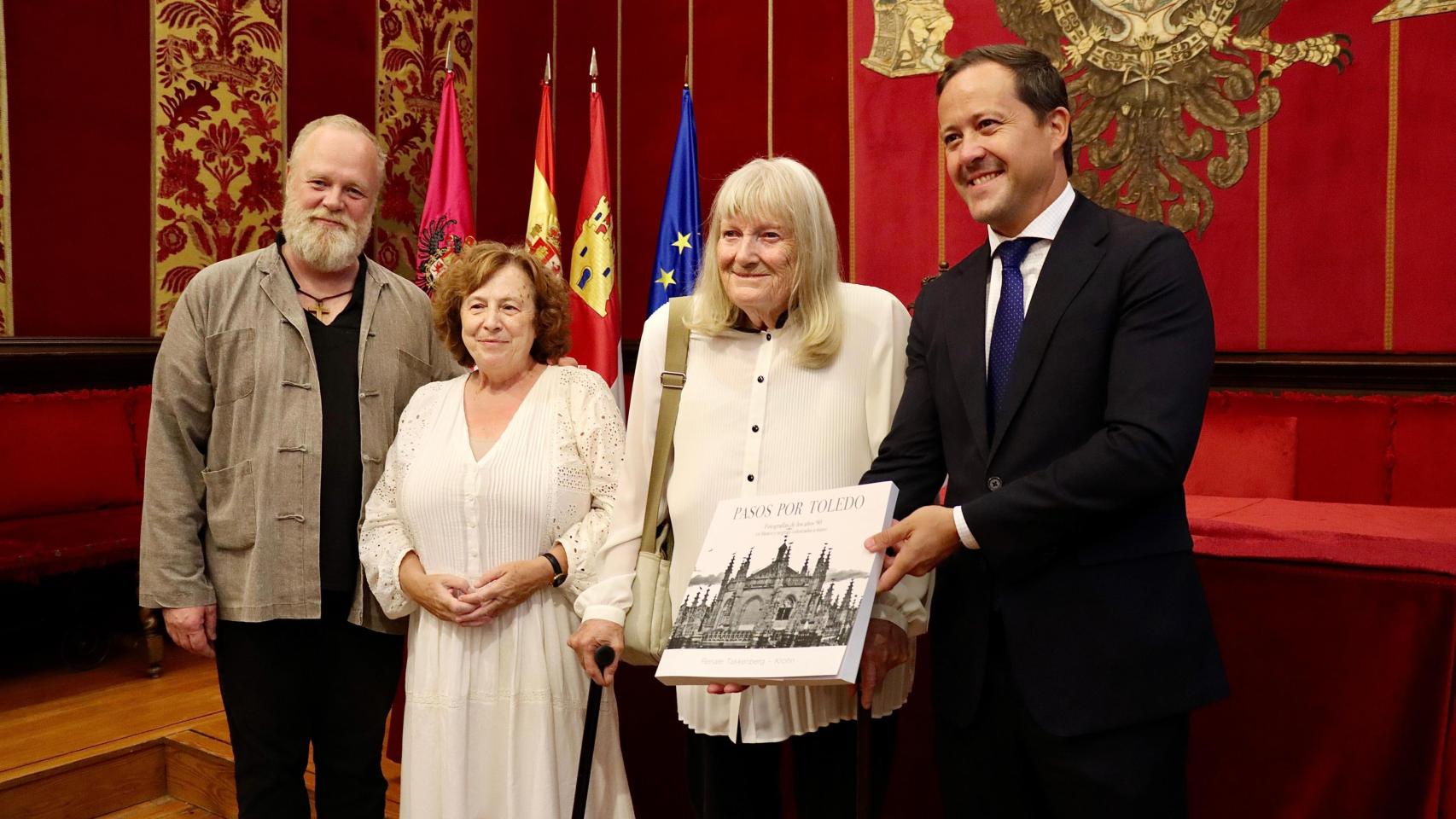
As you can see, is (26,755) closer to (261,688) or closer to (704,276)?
(261,688)

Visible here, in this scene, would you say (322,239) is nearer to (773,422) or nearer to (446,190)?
(773,422)

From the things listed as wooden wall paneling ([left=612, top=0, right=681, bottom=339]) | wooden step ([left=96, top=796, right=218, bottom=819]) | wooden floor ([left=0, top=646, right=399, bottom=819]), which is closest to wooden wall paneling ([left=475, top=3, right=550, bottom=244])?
wooden wall paneling ([left=612, top=0, right=681, bottom=339])

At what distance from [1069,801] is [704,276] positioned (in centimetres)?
100

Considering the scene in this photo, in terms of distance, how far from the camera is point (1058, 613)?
1.43m

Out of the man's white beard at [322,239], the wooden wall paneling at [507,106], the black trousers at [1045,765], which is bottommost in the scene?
the black trousers at [1045,765]

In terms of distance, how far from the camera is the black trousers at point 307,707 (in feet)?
7.26

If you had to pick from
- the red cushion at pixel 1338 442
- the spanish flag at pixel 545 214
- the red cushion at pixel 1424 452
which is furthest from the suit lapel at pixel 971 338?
the spanish flag at pixel 545 214

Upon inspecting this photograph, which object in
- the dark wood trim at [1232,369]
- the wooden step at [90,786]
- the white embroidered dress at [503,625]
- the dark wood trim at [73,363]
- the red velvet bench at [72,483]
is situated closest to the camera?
the white embroidered dress at [503,625]

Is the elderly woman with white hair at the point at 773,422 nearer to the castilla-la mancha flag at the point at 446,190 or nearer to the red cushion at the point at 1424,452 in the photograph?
the red cushion at the point at 1424,452

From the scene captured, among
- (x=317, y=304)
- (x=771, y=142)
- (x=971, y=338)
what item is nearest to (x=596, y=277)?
(x=771, y=142)

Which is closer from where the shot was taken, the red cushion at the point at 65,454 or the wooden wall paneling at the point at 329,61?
the red cushion at the point at 65,454

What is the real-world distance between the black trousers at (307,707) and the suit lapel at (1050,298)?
149cm

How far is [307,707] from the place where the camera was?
2.27 meters

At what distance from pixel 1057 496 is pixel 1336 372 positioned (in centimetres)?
312
